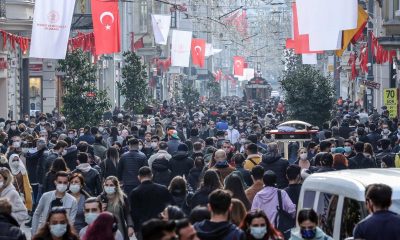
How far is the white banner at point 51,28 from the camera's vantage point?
28594 millimetres

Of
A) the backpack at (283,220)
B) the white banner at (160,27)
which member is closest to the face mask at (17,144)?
the backpack at (283,220)

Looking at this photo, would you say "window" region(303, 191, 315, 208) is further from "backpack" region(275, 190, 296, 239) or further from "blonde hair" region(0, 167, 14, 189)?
"blonde hair" region(0, 167, 14, 189)

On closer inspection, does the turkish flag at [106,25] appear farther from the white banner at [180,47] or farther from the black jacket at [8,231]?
the white banner at [180,47]

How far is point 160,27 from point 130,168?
3193cm

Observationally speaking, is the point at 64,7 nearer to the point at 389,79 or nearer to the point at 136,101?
the point at 136,101

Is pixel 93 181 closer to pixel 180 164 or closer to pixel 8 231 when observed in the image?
pixel 180 164

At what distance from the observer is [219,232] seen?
34.5ft

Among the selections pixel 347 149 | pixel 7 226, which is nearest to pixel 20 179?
pixel 347 149

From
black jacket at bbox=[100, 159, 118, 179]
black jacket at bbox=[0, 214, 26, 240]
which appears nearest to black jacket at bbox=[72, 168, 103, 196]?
black jacket at bbox=[100, 159, 118, 179]

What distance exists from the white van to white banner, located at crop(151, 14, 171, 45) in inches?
1503

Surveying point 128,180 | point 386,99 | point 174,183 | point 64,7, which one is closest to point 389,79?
point 386,99

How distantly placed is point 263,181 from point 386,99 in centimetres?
2256

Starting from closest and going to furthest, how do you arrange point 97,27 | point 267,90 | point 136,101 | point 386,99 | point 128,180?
1. point 128,180
2. point 97,27
3. point 386,99
4. point 136,101
5. point 267,90

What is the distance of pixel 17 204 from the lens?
1588 cm
